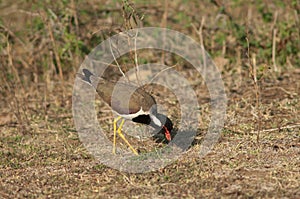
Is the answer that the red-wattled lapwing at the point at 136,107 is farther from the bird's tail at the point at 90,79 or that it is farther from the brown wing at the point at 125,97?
the bird's tail at the point at 90,79

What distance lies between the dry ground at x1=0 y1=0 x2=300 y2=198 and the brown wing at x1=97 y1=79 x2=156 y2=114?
553 mm

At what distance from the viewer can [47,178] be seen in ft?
16.7

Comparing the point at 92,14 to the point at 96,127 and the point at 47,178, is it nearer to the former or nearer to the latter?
the point at 96,127

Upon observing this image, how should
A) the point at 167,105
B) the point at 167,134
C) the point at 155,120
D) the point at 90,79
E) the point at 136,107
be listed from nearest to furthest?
1. the point at 136,107
2. the point at 155,120
3. the point at 167,134
4. the point at 90,79
5. the point at 167,105

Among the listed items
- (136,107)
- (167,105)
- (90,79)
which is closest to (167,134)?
(136,107)

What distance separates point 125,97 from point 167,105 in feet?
6.31

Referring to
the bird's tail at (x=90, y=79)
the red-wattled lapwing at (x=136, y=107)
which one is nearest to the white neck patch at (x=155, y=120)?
the red-wattled lapwing at (x=136, y=107)

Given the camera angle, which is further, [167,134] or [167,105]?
[167,105]

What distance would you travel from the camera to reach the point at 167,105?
7289 mm

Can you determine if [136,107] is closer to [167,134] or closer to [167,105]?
[167,134]

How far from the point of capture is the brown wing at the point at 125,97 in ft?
17.5

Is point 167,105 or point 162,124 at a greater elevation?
point 162,124

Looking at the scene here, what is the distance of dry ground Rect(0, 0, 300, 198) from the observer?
15.5 ft

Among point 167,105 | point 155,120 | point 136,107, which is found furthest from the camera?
point 167,105
